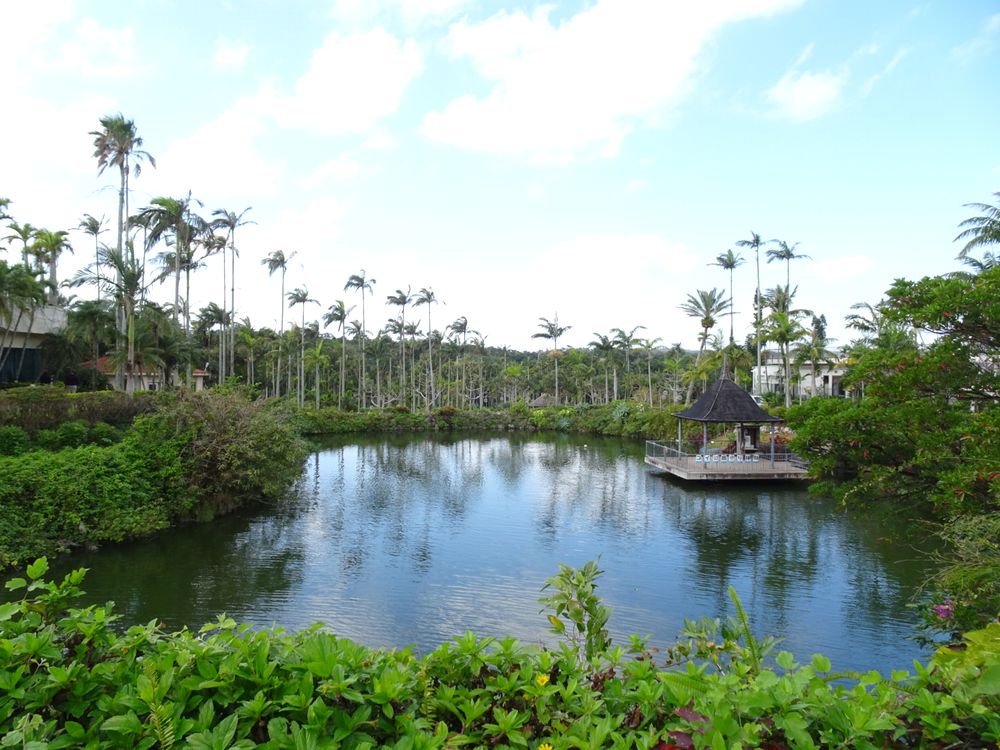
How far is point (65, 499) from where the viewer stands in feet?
40.4

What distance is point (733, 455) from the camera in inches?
910

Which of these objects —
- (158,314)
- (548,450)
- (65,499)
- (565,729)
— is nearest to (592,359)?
(548,450)

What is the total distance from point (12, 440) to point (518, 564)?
12.9m

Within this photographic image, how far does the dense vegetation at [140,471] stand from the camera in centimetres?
1195

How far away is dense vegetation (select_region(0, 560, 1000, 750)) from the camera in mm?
1964

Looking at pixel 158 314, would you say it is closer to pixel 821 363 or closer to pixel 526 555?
pixel 526 555

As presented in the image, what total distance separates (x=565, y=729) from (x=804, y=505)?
19053 mm

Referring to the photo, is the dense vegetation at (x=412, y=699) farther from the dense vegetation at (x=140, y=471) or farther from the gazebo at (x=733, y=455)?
the gazebo at (x=733, y=455)

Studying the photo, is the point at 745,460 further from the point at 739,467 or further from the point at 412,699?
the point at 412,699

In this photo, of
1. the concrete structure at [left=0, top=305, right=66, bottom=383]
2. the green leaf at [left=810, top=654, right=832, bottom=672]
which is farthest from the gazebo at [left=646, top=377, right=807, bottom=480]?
the concrete structure at [left=0, top=305, right=66, bottom=383]

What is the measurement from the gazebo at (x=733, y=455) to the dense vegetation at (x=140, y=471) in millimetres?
13962

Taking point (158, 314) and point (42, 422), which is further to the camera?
point (158, 314)

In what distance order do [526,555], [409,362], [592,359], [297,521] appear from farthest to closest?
[409,362] → [592,359] → [297,521] → [526,555]

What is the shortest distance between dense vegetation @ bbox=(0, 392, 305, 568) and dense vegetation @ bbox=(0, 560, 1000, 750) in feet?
36.8
